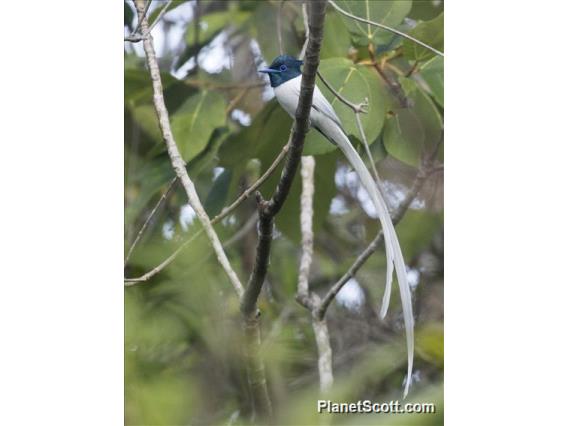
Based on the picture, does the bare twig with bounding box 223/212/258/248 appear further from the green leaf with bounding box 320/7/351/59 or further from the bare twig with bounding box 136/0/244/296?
the green leaf with bounding box 320/7/351/59

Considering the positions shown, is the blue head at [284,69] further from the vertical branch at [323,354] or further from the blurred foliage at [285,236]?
the vertical branch at [323,354]

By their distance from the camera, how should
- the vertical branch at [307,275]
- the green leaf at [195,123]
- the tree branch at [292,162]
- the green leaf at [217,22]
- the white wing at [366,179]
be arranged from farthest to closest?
1. the green leaf at [217,22]
2. the green leaf at [195,123]
3. the vertical branch at [307,275]
4. the white wing at [366,179]
5. the tree branch at [292,162]

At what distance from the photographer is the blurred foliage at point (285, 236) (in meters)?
2.19

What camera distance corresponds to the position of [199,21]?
8.19 ft

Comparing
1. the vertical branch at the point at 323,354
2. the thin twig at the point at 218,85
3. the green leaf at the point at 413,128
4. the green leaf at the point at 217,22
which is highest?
the green leaf at the point at 217,22

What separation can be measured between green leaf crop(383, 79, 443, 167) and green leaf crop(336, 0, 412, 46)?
0.39 ft

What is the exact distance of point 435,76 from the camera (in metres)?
2.24

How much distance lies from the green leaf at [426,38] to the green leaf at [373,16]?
0.20 feet

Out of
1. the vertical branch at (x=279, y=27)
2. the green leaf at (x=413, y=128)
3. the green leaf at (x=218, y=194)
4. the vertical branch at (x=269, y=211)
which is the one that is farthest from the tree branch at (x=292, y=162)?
the vertical branch at (x=279, y=27)

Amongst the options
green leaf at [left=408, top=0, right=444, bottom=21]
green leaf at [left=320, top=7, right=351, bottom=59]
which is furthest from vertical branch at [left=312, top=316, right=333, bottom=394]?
green leaf at [left=408, top=0, right=444, bottom=21]

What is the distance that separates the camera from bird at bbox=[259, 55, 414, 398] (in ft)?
6.95

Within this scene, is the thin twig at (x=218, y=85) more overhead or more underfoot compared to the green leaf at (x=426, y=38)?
more underfoot

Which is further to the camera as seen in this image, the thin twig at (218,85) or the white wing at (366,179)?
the thin twig at (218,85)

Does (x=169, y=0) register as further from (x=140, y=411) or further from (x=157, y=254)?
(x=140, y=411)
